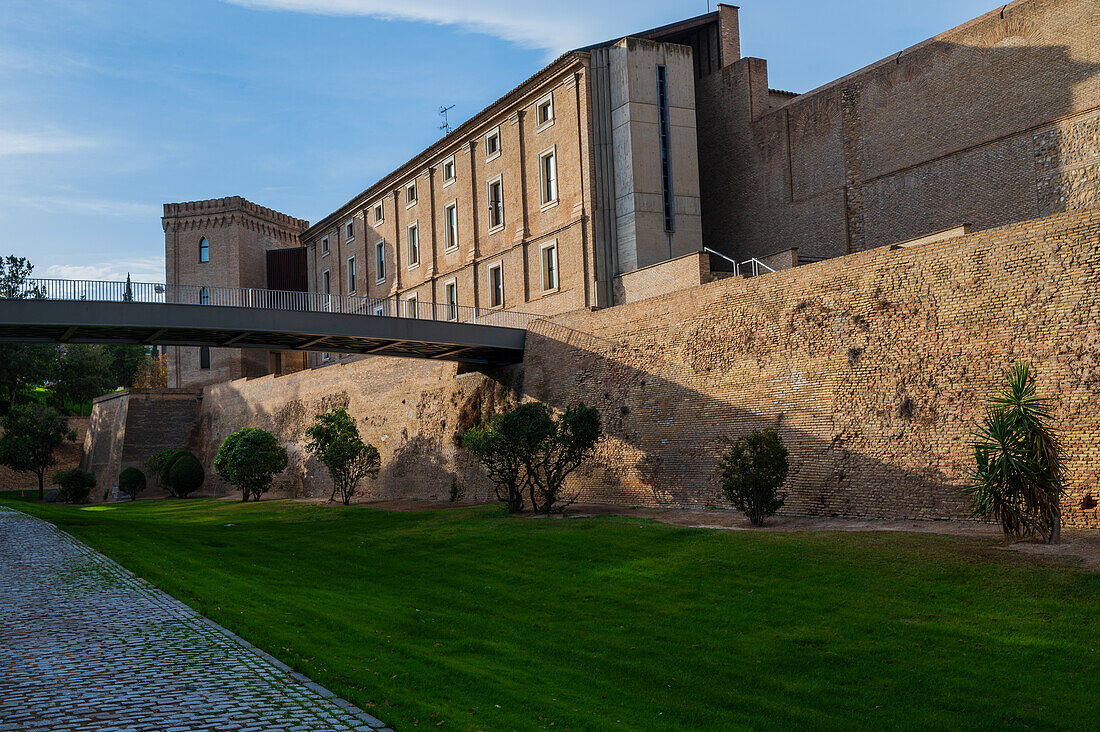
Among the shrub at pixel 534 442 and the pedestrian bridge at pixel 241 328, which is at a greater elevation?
the pedestrian bridge at pixel 241 328

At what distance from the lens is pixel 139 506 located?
4084 centimetres

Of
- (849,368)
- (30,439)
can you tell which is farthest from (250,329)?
(30,439)

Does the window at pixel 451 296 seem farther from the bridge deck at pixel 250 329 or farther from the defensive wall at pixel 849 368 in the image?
the defensive wall at pixel 849 368

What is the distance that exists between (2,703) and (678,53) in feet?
95.3

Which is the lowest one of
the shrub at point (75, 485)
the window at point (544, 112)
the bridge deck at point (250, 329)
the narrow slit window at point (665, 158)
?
the shrub at point (75, 485)

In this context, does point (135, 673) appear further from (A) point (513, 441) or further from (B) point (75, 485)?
(B) point (75, 485)

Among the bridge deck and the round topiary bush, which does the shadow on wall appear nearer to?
the bridge deck

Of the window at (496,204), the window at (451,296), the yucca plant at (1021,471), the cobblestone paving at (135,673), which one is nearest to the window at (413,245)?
the window at (451,296)

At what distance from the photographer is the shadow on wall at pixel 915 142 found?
23.5m

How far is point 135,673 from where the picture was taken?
25.0ft

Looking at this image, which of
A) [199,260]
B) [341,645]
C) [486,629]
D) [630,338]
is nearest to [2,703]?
[341,645]

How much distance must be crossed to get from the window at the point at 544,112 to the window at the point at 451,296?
8819mm

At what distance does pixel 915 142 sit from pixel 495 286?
55.1ft

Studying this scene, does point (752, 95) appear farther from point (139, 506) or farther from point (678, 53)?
point (139, 506)
